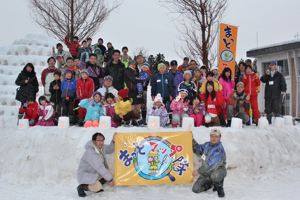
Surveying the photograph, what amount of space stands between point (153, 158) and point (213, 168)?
3.67 feet

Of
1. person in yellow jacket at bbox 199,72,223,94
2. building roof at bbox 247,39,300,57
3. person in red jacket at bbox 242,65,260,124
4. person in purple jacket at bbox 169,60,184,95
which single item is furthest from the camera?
building roof at bbox 247,39,300,57

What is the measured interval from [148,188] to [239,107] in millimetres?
3521

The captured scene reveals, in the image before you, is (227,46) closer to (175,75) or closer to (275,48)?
(175,75)

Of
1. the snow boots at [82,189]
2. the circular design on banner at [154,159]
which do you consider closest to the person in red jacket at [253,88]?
the circular design on banner at [154,159]

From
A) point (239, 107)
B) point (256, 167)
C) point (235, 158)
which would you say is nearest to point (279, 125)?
point (239, 107)

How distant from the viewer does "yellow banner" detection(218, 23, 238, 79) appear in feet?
27.6

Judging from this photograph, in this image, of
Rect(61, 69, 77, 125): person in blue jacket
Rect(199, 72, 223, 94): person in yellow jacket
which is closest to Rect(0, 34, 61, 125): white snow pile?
Rect(61, 69, 77, 125): person in blue jacket

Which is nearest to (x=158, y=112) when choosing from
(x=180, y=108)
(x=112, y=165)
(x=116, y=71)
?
(x=180, y=108)

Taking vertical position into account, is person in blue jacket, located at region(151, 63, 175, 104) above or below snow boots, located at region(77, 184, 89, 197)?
above

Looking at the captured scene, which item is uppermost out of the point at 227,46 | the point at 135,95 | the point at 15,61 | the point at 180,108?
the point at 15,61

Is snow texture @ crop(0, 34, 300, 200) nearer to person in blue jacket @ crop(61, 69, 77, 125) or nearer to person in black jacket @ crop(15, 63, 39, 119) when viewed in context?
person in blue jacket @ crop(61, 69, 77, 125)

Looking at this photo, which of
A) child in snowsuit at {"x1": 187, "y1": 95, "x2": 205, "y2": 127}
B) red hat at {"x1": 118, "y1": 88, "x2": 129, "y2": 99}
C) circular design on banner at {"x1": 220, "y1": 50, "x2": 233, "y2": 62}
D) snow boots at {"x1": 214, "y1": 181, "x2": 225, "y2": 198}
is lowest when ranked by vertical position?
snow boots at {"x1": 214, "y1": 181, "x2": 225, "y2": 198}

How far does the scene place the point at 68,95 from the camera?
262 inches

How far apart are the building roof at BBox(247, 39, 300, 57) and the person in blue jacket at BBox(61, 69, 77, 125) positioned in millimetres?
16601
